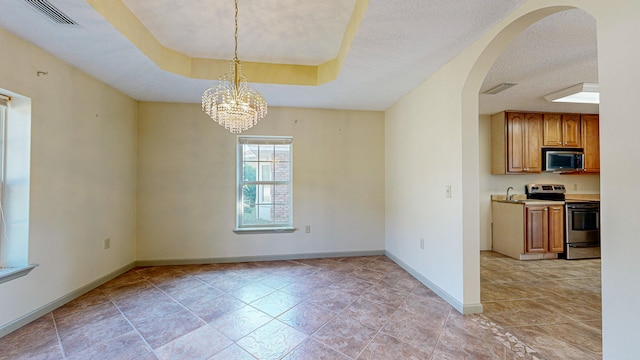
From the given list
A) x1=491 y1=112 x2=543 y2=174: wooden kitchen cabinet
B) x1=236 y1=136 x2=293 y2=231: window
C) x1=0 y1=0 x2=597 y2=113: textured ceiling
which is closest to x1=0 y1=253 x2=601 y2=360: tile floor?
x1=236 y1=136 x2=293 y2=231: window

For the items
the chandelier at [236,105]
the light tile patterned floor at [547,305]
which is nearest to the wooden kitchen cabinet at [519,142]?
the light tile patterned floor at [547,305]

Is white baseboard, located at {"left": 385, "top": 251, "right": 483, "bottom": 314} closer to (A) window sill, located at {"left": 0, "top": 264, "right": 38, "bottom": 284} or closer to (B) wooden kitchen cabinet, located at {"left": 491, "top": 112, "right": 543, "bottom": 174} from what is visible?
(B) wooden kitchen cabinet, located at {"left": 491, "top": 112, "right": 543, "bottom": 174}

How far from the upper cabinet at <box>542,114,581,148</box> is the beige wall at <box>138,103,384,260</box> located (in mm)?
2850

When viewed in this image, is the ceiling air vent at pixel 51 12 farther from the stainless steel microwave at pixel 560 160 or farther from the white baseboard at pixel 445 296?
the stainless steel microwave at pixel 560 160

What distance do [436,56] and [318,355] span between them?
2.73m

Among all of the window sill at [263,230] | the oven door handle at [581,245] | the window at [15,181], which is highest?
the window at [15,181]

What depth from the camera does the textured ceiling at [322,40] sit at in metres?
1.91

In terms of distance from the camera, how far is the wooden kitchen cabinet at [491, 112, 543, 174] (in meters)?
4.39

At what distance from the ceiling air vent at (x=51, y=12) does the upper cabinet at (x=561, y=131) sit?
6.25m

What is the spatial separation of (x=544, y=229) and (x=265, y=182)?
14.8 ft

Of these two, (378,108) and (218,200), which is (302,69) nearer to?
(378,108)

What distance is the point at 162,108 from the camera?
3.88 m

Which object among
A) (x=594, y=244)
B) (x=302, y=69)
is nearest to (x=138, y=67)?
(x=302, y=69)

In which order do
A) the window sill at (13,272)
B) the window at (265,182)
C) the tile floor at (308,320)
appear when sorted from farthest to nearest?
the window at (265,182)
the window sill at (13,272)
the tile floor at (308,320)
